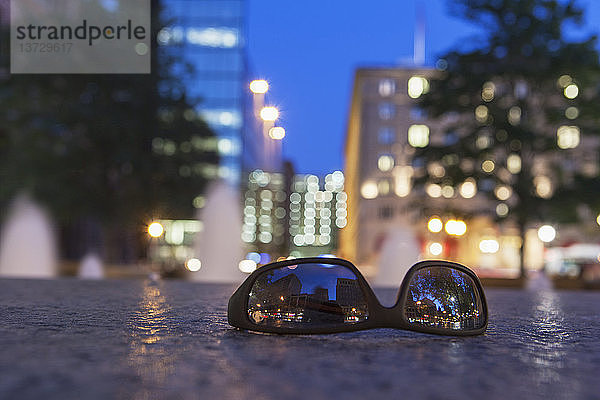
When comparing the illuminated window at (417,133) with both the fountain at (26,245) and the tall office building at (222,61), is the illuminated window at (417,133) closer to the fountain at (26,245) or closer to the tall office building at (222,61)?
the tall office building at (222,61)

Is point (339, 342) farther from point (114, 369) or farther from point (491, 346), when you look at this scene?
point (114, 369)

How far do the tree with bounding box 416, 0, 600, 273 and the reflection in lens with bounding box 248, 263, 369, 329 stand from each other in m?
16.7

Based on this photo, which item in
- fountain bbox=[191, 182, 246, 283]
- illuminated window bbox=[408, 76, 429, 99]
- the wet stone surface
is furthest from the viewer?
illuminated window bbox=[408, 76, 429, 99]

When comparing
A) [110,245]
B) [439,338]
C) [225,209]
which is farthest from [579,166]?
[439,338]

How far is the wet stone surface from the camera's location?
920 millimetres

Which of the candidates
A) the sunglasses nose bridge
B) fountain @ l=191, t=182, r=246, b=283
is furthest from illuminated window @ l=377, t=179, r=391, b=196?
the sunglasses nose bridge

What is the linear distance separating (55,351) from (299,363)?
514 mm

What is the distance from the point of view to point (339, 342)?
4.79 feet

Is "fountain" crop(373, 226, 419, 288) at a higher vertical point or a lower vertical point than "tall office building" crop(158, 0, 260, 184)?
lower

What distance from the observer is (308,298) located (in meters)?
1.53

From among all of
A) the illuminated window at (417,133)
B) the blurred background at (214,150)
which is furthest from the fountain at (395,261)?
the illuminated window at (417,133)

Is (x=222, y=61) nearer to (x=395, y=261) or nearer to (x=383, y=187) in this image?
(x=383, y=187)

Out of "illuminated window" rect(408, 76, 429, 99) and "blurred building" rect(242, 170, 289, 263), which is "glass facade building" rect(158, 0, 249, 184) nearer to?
"illuminated window" rect(408, 76, 429, 99)

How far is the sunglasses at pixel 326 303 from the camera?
153 centimetres
